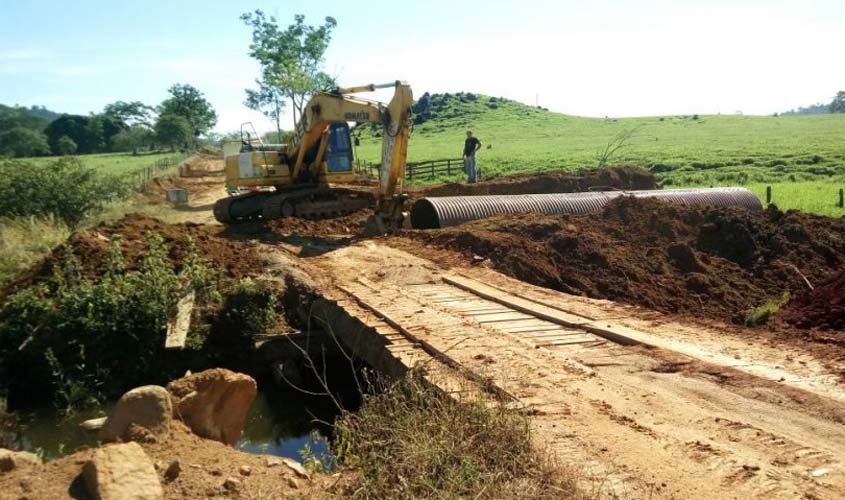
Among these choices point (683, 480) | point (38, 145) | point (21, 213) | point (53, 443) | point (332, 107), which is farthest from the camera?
point (38, 145)

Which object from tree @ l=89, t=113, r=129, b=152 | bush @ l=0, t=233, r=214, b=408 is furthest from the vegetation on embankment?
tree @ l=89, t=113, r=129, b=152

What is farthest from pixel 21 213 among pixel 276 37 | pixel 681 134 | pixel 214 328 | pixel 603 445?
pixel 681 134

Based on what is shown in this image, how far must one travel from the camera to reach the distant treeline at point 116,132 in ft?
277

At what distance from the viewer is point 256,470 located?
5.20 metres

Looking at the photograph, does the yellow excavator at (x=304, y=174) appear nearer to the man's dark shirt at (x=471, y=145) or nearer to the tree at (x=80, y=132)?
the man's dark shirt at (x=471, y=145)

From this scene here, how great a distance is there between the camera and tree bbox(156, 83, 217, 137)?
9181cm

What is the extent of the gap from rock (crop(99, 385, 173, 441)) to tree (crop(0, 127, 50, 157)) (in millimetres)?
86310

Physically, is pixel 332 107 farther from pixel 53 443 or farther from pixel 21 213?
pixel 53 443

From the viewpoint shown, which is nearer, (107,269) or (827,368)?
(827,368)

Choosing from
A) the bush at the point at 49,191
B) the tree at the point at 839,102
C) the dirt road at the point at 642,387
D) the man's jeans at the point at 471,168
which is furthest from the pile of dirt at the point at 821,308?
the tree at the point at 839,102

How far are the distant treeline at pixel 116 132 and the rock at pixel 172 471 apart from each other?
83.3m

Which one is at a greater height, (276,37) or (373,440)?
(276,37)

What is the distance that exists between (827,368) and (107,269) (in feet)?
33.4

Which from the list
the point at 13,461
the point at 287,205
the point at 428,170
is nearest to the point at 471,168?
the point at 287,205
